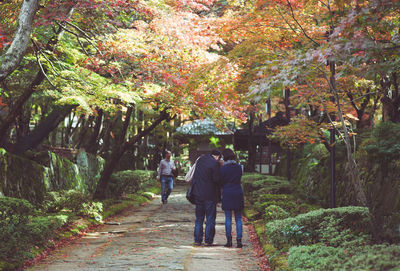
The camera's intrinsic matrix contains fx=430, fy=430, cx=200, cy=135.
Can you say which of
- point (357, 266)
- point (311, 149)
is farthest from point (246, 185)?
point (357, 266)

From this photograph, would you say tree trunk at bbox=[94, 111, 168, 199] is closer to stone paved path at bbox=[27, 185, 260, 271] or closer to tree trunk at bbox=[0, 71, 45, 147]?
stone paved path at bbox=[27, 185, 260, 271]

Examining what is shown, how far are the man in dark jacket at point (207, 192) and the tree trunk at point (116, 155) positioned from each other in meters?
6.94

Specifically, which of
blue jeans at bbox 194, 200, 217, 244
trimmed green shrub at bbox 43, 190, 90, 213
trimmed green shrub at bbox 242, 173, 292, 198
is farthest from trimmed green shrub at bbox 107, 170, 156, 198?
blue jeans at bbox 194, 200, 217, 244

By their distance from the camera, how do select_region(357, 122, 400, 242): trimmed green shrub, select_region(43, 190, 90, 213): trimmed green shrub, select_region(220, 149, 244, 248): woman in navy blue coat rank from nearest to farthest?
select_region(357, 122, 400, 242): trimmed green shrub
select_region(220, 149, 244, 248): woman in navy blue coat
select_region(43, 190, 90, 213): trimmed green shrub

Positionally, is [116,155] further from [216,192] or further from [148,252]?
[148,252]

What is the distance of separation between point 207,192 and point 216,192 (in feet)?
0.72

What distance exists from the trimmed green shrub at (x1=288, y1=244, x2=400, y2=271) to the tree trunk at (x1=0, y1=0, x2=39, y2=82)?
4.92 meters

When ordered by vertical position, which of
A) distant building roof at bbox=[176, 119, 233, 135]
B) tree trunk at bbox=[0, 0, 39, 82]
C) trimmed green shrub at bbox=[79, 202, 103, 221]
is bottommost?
trimmed green shrub at bbox=[79, 202, 103, 221]

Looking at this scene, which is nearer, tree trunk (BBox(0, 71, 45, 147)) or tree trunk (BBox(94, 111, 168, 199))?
tree trunk (BBox(0, 71, 45, 147))

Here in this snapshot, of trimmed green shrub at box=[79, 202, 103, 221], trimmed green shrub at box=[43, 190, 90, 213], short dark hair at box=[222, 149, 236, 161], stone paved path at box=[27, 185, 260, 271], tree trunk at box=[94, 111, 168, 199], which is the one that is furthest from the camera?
tree trunk at box=[94, 111, 168, 199]

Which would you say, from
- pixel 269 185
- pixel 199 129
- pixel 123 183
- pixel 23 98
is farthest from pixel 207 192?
pixel 199 129

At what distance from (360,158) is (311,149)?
8.02 meters

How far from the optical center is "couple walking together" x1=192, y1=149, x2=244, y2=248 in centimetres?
897

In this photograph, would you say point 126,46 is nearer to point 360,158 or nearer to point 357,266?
point 360,158
